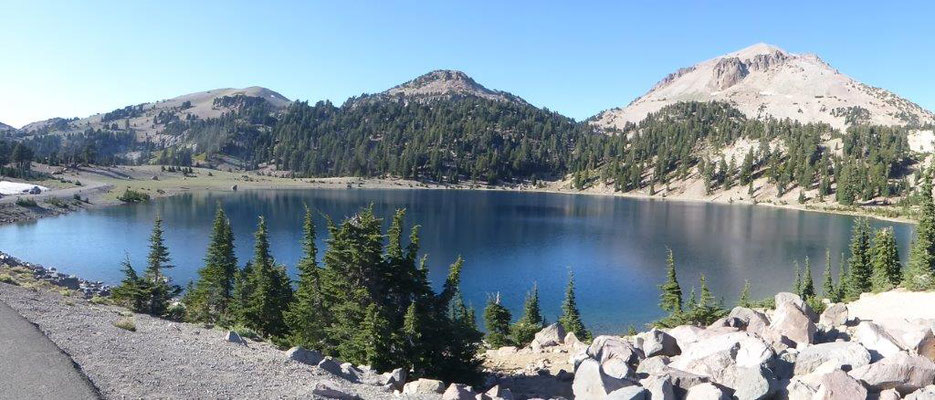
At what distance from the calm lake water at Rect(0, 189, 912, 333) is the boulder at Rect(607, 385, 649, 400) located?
27803 mm

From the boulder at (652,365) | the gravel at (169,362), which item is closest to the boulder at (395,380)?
the gravel at (169,362)

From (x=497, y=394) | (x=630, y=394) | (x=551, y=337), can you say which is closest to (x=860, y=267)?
(x=551, y=337)

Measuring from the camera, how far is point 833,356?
643 inches

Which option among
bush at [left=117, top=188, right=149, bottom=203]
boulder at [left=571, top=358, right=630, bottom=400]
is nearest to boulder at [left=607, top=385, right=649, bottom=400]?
boulder at [left=571, top=358, right=630, bottom=400]

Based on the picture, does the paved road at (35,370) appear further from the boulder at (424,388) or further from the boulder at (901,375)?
the boulder at (901,375)

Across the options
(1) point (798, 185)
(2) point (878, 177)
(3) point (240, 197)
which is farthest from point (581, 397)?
(1) point (798, 185)

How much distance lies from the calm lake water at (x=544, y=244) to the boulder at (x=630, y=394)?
27.8 meters

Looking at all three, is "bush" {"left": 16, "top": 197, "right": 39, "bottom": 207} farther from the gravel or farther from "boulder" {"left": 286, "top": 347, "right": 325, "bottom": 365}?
"boulder" {"left": 286, "top": 347, "right": 325, "bottom": 365}

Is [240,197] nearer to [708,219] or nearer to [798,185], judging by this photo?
[708,219]

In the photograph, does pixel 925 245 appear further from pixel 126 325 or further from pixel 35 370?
pixel 35 370

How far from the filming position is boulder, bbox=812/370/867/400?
13766 millimetres

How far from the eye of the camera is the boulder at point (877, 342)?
16750mm

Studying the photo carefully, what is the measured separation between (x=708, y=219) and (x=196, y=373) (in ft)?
402

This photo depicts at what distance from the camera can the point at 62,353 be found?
13844mm
